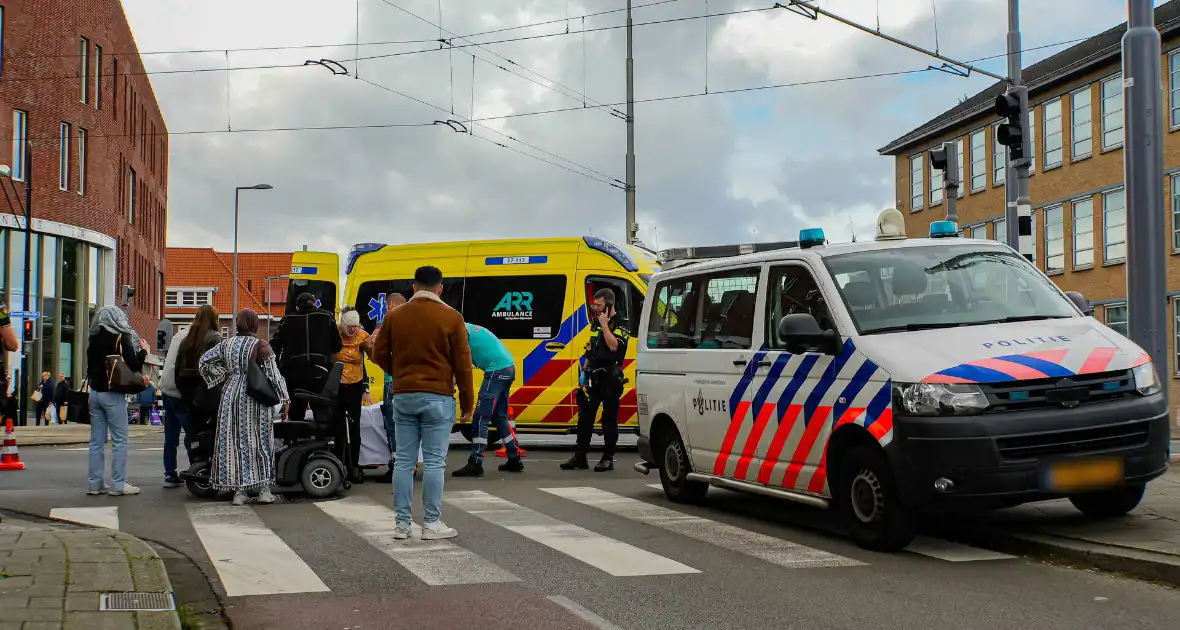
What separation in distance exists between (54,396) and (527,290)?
25038mm

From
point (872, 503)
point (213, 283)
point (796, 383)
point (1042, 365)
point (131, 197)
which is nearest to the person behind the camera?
point (1042, 365)

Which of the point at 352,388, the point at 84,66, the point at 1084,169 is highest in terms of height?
the point at 84,66

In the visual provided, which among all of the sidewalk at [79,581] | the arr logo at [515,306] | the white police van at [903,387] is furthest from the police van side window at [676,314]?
the arr logo at [515,306]

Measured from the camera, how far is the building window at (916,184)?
51.7 meters

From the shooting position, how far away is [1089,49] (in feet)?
138

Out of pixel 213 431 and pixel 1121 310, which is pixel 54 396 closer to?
pixel 213 431

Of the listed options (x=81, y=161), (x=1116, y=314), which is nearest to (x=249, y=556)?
(x=1116, y=314)

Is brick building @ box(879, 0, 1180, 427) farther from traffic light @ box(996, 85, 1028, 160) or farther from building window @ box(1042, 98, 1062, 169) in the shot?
traffic light @ box(996, 85, 1028, 160)

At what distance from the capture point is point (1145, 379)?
7438 millimetres

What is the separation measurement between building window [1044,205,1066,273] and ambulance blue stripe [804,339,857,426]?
3560 cm

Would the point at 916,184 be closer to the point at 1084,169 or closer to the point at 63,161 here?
the point at 1084,169

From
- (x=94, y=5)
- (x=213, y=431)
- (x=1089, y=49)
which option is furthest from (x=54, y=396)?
(x=1089, y=49)

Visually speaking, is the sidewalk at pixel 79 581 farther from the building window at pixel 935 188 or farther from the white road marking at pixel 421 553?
the building window at pixel 935 188

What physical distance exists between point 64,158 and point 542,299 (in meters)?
30.5
